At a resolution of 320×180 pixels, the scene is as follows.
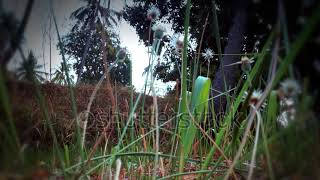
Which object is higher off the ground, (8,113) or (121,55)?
(121,55)

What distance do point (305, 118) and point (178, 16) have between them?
4.98 meters

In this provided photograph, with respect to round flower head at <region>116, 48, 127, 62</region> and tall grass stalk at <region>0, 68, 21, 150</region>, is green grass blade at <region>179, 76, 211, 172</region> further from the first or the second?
tall grass stalk at <region>0, 68, 21, 150</region>

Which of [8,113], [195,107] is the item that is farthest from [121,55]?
[8,113]

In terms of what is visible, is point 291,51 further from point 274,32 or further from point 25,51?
point 25,51

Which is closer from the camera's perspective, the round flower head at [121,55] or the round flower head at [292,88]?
the round flower head at [292,88]

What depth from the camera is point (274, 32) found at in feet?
1.03

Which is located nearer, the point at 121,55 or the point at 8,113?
the point at 8,113

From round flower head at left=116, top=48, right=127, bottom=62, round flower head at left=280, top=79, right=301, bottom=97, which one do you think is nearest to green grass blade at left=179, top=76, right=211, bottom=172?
round flower head at left=116, top=48, right=127, bottom=62

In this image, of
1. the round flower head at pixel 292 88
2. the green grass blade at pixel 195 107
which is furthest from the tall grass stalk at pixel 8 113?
the green grass blade at pixel 195 107

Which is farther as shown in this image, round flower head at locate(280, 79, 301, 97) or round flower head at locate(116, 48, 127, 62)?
round flower head at locate(116, 48, 127, 62)

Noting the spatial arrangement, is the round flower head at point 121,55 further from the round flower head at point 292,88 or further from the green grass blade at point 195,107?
the round flower head at point 292,88

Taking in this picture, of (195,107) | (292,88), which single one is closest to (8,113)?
(292,88)

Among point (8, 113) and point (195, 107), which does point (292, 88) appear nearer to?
point (8, 113)

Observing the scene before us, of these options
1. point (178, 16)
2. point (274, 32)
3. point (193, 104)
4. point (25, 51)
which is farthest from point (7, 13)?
point (178, 16)
